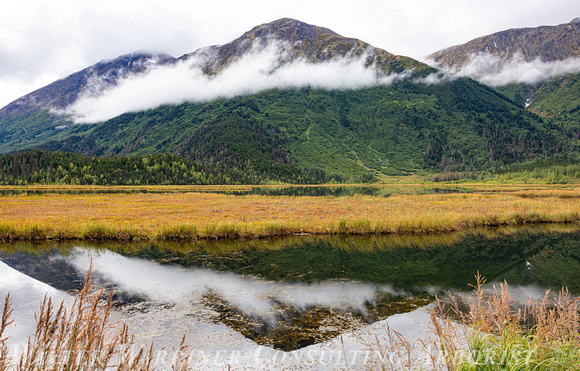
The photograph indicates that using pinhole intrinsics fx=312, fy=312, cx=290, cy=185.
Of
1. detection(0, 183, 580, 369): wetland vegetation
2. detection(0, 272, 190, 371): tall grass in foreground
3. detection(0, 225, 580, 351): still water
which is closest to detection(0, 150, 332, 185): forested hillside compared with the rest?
detection(0, 183, 580, 369): wetland vegetation

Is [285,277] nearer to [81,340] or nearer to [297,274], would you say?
[297,274]

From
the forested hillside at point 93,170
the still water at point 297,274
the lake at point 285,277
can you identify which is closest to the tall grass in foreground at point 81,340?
the lake at point 285,277

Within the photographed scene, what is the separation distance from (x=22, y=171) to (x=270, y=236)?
192 metres

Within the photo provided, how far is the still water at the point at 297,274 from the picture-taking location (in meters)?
11.3

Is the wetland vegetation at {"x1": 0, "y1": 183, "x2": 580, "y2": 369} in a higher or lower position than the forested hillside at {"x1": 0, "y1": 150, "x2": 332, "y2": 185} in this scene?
lower

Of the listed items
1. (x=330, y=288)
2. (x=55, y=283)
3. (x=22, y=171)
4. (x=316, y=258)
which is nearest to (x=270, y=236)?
(x=316, y=258)

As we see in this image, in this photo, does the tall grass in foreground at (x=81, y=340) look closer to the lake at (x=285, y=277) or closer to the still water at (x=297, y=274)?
the lake at (x=285, y=277)

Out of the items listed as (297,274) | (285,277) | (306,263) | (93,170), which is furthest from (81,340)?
(93,170)

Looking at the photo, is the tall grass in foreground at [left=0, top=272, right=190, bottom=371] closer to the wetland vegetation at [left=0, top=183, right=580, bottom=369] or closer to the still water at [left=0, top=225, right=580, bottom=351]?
the wetland vegetation at [left=0, top=183, right=580, bottom=369]

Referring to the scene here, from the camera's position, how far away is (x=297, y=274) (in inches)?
666

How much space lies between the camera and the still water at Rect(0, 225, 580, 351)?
11.3 meters

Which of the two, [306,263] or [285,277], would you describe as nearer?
[285,277]

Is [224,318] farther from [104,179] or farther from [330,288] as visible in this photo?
[104,179]

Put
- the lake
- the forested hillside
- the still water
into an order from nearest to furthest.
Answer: the lake < the still water < the forested hillside
